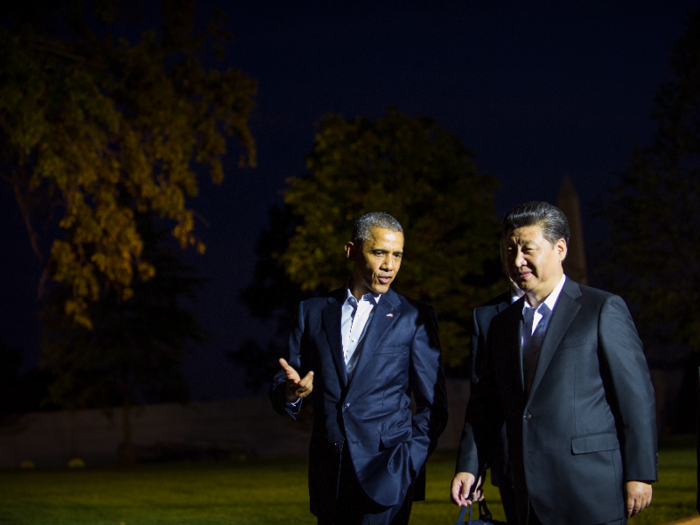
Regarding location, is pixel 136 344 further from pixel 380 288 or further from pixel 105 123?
pixel 380 288

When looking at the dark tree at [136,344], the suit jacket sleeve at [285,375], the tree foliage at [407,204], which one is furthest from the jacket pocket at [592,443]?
the dark tree at [136,344]

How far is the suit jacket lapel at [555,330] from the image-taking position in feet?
10.8

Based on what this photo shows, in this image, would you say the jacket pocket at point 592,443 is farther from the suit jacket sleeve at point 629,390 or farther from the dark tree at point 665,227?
the dark tree at point 665,227

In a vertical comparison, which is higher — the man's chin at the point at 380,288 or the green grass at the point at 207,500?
the man's chin at the point at 380,288

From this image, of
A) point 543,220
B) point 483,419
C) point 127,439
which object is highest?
point 543,220

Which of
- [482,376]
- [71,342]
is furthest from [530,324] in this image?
[71,342]

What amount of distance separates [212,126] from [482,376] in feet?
26.3

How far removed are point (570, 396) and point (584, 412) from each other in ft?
0.27

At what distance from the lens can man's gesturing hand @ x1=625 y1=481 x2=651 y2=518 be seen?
312 centimetres

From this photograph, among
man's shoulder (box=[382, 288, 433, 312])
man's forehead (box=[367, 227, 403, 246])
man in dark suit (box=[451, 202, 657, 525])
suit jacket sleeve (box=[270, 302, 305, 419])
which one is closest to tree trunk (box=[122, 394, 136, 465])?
suit jacket sleeve (box=[270, 302, 305, 419])

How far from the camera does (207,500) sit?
1255 cm

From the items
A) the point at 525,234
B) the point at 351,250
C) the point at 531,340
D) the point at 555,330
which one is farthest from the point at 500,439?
the point at 525,234

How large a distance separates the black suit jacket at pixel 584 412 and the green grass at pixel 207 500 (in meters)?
6.21

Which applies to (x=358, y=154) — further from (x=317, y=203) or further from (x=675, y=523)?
(x=675, y=523)
